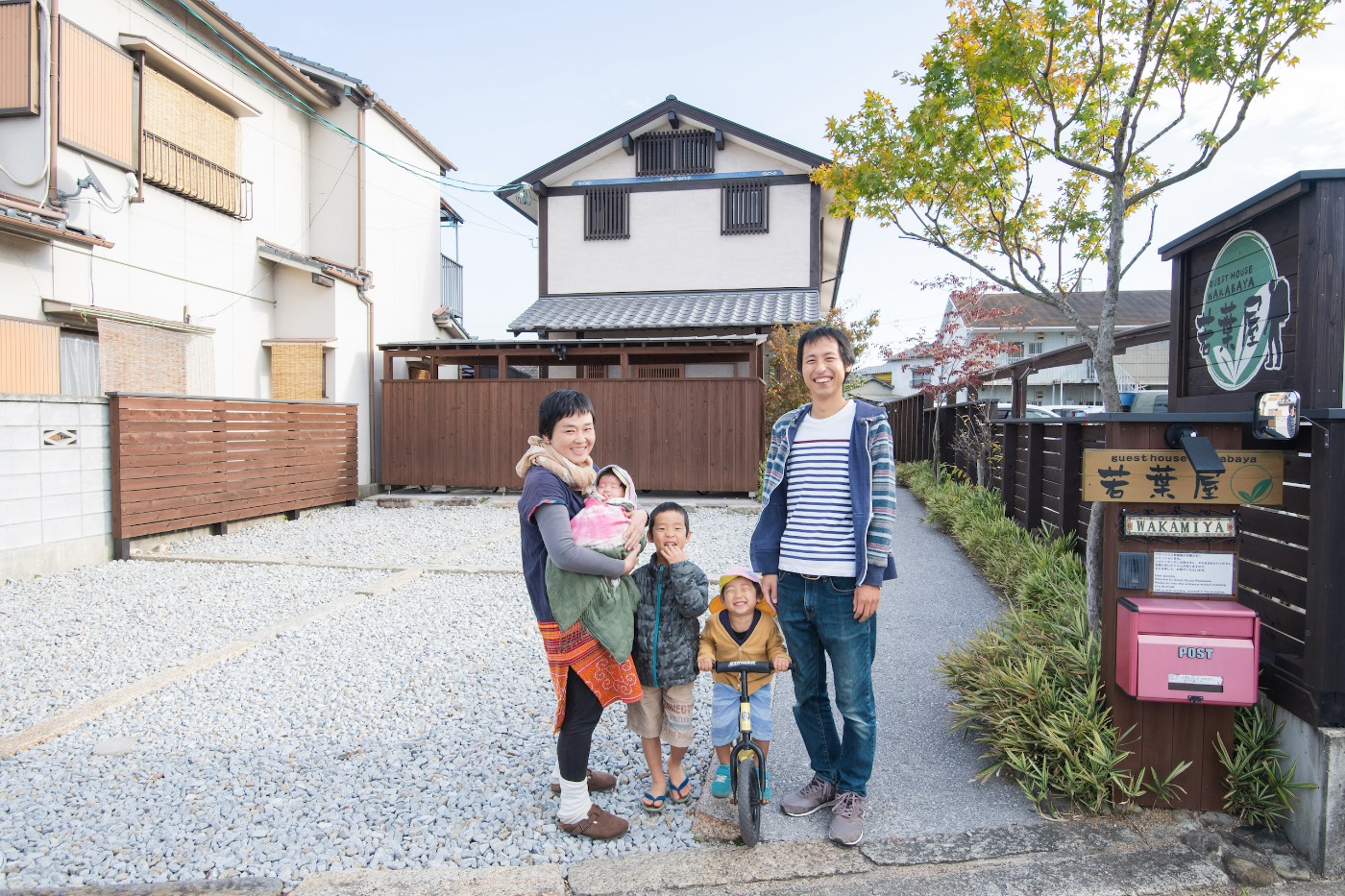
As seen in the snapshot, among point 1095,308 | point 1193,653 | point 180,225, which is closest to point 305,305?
point 180,225

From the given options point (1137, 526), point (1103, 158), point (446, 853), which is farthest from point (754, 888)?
point (1103, 158)

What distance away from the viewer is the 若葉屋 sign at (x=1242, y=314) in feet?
10.2

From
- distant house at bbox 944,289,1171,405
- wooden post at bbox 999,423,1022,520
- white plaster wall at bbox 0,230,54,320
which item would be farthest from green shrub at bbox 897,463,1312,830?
distant house at bbox 944,289,1171,405

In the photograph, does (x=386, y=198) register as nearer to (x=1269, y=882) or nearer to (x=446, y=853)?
(x=446, y=853)

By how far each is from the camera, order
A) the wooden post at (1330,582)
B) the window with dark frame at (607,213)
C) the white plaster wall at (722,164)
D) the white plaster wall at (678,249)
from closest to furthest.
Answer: the wooden post at (1330,582), the white plaster wall at (678,249), the white plaster wall at (722,164), the window with dark frame at (607,213)

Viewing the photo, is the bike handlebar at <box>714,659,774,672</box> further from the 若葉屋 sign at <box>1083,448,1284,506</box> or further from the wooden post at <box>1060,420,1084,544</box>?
the wooden post at <box>1060,420,1084,544</box>

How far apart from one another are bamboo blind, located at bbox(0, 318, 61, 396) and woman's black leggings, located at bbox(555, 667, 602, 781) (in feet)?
25.2

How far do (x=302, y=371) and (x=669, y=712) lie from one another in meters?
10.9

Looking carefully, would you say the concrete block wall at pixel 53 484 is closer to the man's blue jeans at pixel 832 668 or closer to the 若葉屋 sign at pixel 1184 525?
the man's blue jeans at pixel 832 668

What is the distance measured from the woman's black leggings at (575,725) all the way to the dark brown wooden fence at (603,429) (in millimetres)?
8763

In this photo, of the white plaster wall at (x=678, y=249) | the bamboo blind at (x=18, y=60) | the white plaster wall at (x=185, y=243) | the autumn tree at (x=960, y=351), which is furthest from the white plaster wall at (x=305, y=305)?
the autumn tree at (x=960, y=351)

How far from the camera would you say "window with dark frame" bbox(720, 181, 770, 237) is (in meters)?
15.3

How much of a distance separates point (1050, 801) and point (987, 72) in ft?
18.3

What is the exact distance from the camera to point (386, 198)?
13930mm
